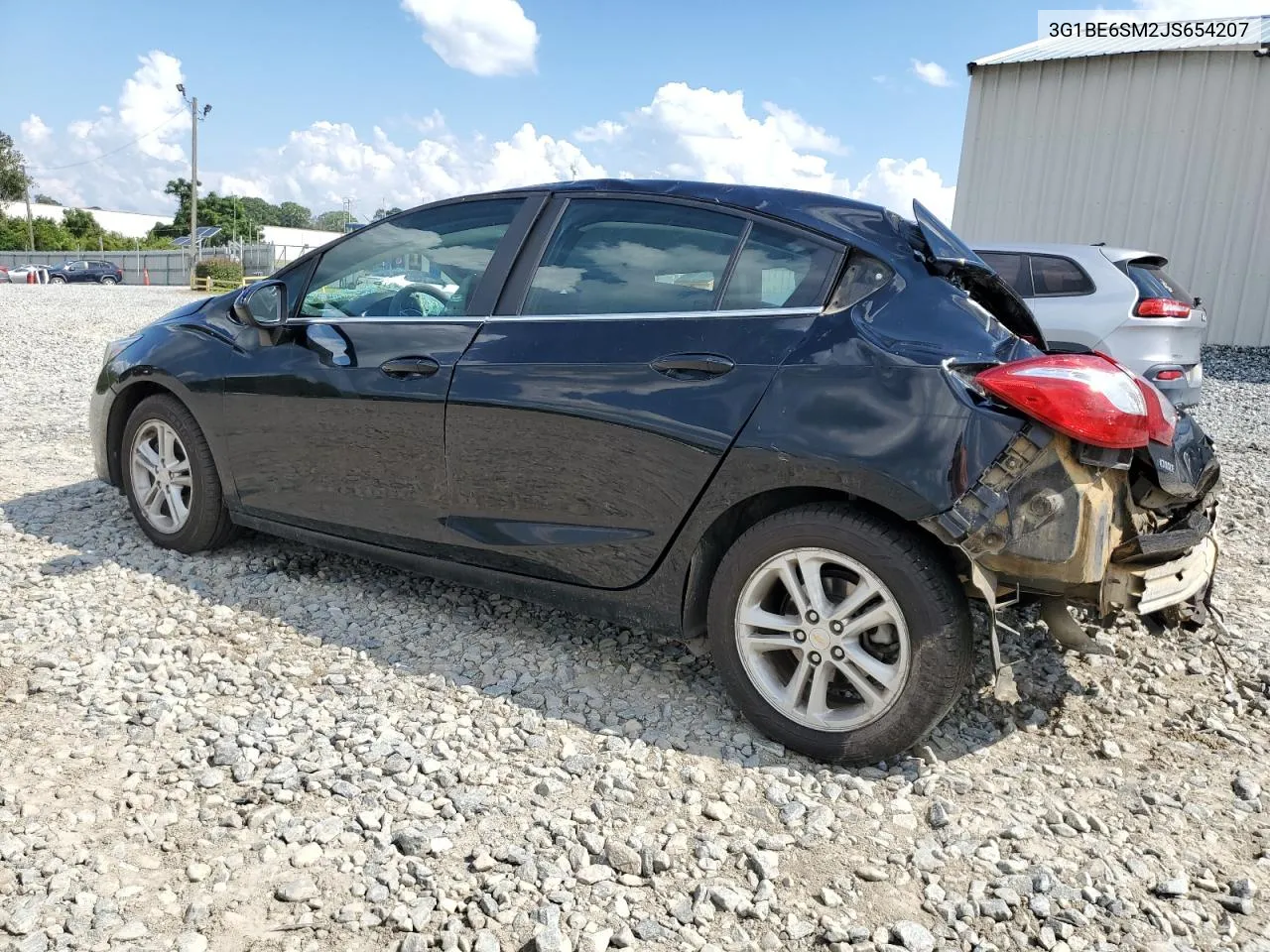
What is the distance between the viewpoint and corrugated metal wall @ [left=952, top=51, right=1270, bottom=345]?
13.0 meters

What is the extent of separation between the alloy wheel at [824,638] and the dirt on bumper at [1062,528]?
296 millimetres

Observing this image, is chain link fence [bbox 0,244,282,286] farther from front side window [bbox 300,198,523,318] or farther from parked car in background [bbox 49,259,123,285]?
front side window [bbox 300,198,523,318]

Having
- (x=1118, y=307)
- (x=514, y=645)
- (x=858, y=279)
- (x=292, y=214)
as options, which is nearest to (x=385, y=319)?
(x=514, y=645)

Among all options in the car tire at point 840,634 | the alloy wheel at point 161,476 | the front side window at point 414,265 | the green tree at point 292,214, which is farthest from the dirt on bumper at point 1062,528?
the green tree at point 292,214

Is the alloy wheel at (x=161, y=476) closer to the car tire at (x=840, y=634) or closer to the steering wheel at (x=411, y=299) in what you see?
the steering wheel at (x=411, y=299)

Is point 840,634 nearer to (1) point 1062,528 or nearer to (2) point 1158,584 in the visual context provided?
(1) point 1062,528

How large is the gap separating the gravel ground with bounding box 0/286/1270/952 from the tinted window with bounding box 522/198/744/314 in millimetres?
1291

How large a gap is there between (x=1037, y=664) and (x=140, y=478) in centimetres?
395

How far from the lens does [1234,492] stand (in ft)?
19.5

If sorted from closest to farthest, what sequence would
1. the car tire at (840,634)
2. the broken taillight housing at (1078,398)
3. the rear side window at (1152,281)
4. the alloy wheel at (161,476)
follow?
the broken taillight housing at (1078,398)
the car tire at (840,634)
the alloy wheel at (161,476)
the rear side window at (1152,281)

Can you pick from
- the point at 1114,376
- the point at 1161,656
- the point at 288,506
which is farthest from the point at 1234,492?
the point at 288,506

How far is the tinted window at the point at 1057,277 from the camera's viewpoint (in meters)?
7.32

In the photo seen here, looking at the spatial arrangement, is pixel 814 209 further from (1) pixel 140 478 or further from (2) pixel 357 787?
(1) pixel 140 478

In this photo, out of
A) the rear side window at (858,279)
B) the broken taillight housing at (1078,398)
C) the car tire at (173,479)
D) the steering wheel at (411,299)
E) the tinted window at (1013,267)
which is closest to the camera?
the broken taillight housing at (1078,398)
